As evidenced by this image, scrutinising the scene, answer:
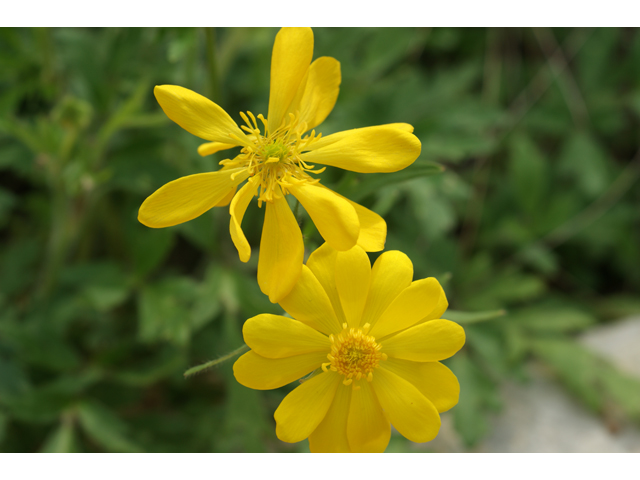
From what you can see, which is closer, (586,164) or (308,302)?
(308,302)

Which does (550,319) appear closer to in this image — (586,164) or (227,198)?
(586,164)

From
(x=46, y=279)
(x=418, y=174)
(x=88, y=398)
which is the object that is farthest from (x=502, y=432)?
(x=46, y=279)

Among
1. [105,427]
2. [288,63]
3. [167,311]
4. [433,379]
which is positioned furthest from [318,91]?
[105,427]

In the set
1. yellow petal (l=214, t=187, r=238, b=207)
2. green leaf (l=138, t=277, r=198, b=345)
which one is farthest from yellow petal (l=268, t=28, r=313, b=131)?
green leaf (l=138, t=277, r=198, b=345)

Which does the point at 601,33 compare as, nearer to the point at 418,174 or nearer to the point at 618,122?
the point at 618,122

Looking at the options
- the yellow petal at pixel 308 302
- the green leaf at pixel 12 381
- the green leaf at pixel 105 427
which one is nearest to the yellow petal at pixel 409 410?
the yellow petal at pixel 308 302

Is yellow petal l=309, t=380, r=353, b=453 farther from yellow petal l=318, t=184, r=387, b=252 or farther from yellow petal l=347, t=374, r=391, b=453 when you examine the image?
yellow petal l=318, t=184, r=387, b=252
